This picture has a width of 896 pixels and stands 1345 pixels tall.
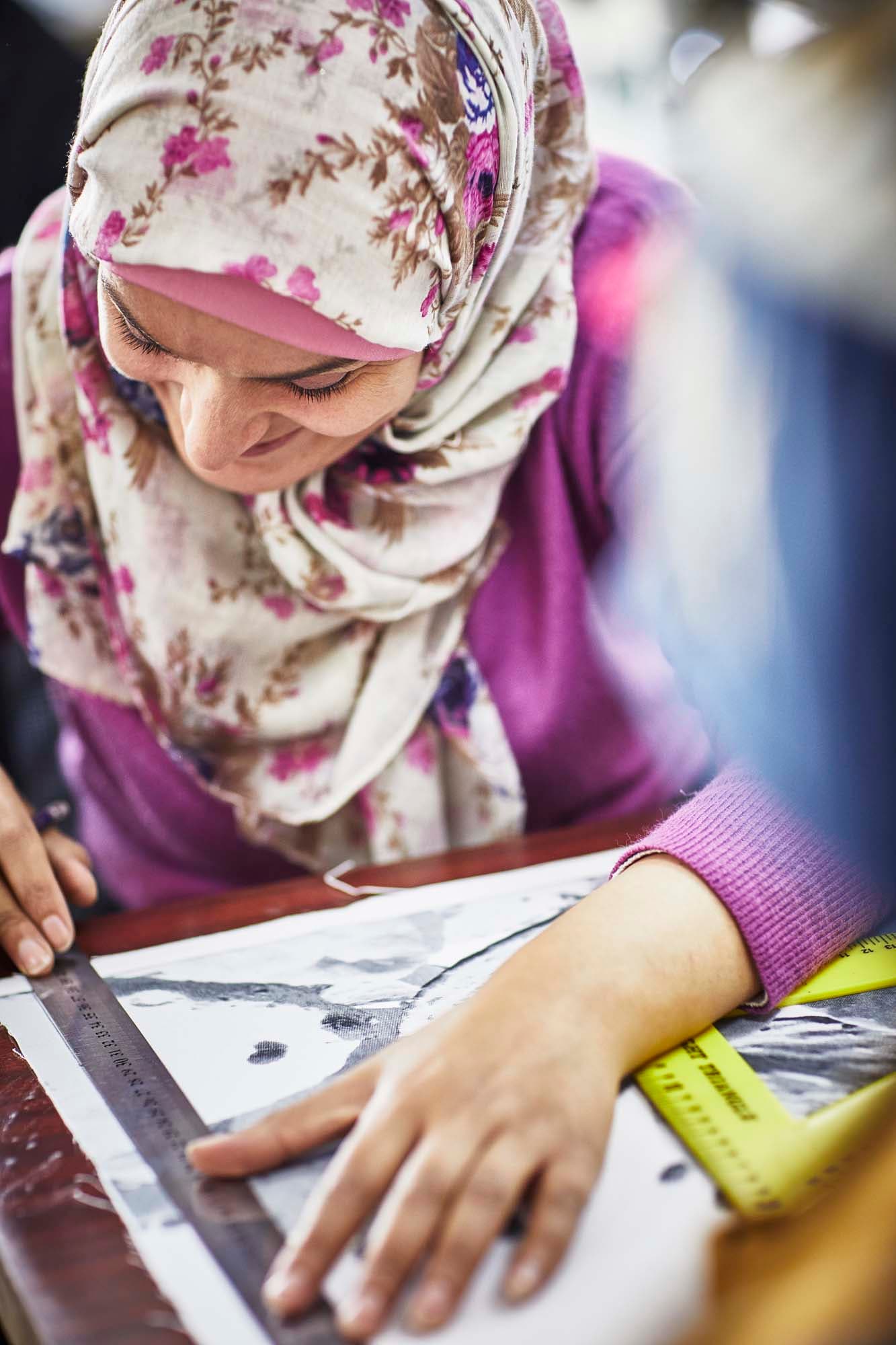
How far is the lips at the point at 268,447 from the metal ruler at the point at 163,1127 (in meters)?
0.35

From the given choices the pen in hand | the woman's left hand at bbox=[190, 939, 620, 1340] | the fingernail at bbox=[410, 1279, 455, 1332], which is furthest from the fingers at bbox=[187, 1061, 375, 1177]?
the pen in hand

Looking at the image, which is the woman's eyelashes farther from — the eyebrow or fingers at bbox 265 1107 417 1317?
fingers at bbox 265 1107 417 1317

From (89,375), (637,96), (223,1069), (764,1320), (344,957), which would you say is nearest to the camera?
(764,1320)

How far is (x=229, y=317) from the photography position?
2.09ft

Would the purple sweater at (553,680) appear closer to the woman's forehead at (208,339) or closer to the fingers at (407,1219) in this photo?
the woman's forehead at (208,339)

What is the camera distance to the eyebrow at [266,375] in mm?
674

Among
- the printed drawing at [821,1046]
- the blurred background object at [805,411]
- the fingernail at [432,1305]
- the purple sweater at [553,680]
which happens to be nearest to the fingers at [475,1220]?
the fingernail at [432,1305]

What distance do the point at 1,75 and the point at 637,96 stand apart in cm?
121

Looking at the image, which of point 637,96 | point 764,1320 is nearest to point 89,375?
point 764,1320

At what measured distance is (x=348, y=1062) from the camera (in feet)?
1.86

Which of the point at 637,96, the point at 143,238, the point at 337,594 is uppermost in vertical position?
the point at 637,96

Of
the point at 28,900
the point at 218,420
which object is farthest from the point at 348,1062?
the point at 218,420

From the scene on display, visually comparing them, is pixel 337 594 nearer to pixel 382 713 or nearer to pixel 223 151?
pixel 382 713

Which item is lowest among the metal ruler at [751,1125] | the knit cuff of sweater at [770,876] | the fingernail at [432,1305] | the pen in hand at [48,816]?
the pen in hand at [48,816]
